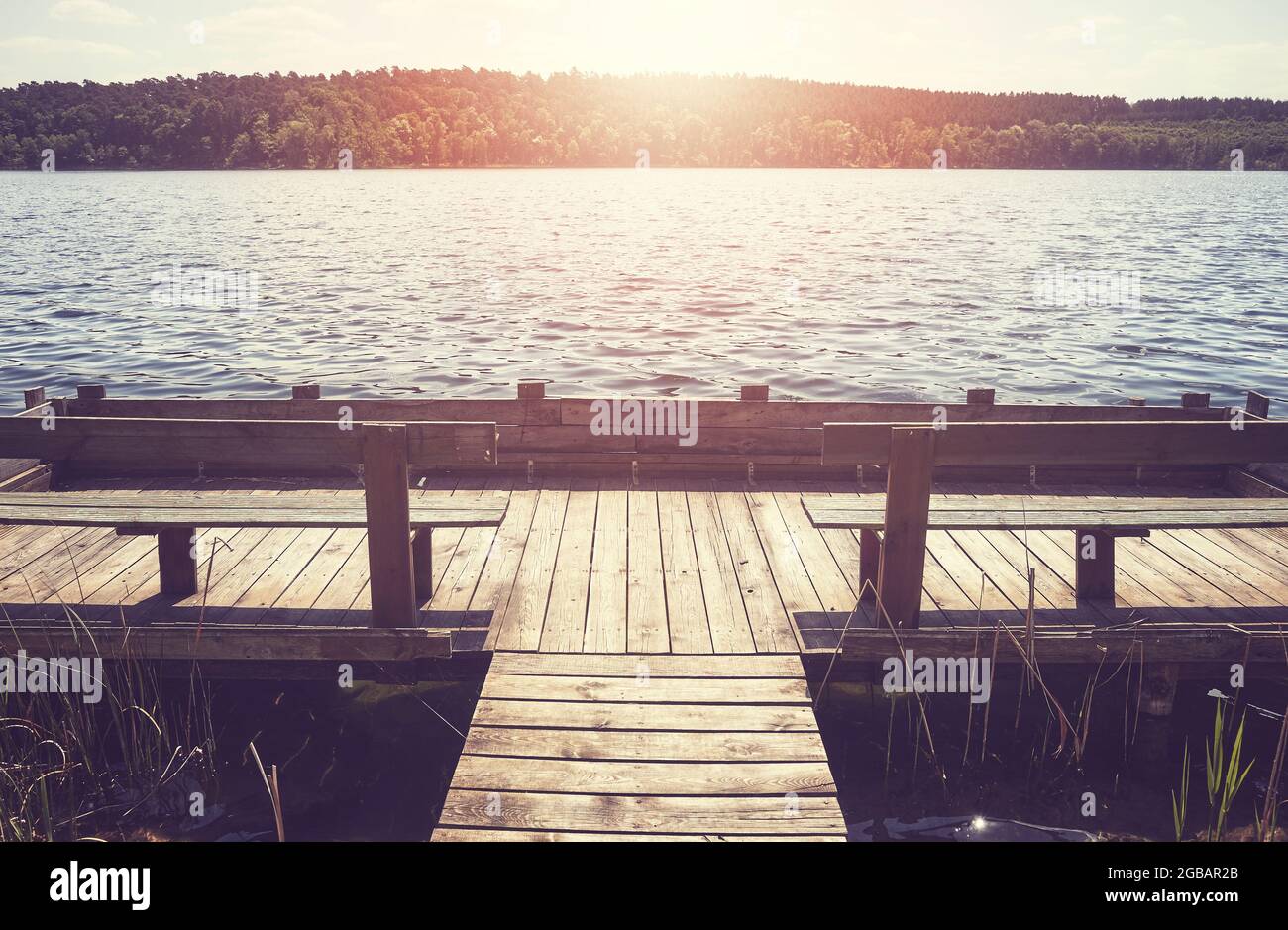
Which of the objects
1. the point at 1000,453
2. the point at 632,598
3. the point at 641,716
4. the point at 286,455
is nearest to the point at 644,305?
the point at 632,598

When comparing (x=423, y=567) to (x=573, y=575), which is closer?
(x=423, y=567)

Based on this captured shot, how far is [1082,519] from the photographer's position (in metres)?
5.45

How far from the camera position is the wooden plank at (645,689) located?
480cm

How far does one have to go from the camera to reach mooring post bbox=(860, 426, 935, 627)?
500 cm

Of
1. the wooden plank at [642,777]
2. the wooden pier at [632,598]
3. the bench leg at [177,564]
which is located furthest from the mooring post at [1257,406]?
the bench leg at [177,564]

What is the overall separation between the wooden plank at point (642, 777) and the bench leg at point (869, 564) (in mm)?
1621

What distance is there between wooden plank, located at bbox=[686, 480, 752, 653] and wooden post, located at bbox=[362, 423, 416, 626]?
5.48 feet

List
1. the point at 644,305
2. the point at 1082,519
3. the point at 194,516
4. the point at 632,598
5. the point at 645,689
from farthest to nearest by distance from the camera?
1. the point at 644,305
2. the point at 632,598
3. the point at 1082,519
4. the point at 194,516
5. the point at 645,689

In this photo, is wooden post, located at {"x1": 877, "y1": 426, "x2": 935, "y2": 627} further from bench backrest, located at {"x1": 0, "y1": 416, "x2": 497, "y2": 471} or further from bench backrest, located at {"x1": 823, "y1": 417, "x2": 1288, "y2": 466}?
bench backrest, located at {"x1": 0, "y1": 416, "x2": 497, "y2": 471}

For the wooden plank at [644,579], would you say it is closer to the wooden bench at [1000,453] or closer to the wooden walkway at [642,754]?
the wooden walkway at [642,754]

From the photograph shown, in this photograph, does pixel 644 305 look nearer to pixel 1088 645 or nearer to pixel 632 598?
pixel 632 598

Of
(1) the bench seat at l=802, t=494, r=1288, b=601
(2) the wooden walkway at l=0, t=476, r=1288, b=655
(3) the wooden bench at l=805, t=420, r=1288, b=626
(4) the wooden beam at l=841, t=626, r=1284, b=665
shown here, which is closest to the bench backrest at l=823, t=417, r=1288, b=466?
(3) the wooden bench at l=805, t=420, r=1288, b=626

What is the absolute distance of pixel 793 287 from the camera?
3066 centimetres

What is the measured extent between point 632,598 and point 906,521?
1.67m
